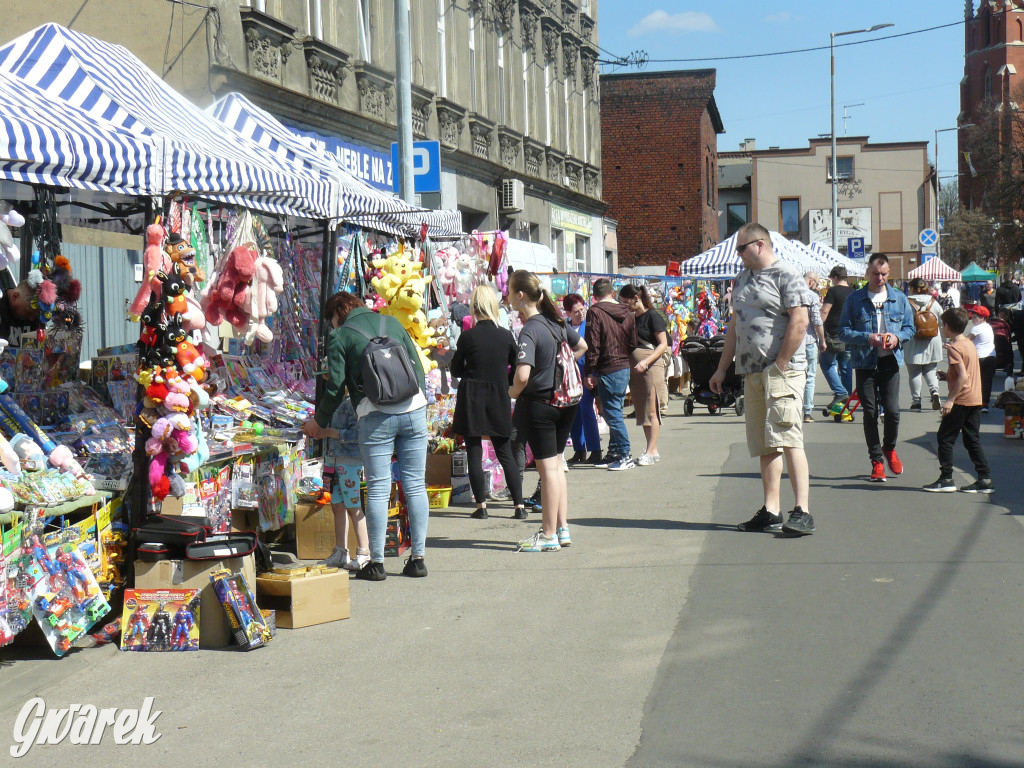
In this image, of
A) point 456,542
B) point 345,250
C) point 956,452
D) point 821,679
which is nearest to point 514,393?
point 456,542

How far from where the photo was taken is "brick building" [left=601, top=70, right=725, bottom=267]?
154ft

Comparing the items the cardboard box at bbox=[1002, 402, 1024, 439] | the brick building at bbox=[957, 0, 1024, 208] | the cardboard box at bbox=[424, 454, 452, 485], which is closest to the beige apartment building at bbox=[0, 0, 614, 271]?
the cardboard box at bbox=[424, 454, 452, 485]

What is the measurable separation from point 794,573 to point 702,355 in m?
10.5

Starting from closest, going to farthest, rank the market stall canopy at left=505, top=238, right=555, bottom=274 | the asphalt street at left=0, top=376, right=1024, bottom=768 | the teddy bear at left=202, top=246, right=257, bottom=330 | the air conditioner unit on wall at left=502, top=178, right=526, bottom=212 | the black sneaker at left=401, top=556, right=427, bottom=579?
the asphalt street at left=0, top=376, right=1024, bottom=768
the black sneaker at left=401, top=556, right=427, bottom=579
the teddy bear at left=202, top=246, right=257, bottom=330
the market stall canopy at left=505, top=238, right=555, bottom=274
the air conditioner unit on wall at left=502, top=178, right=526, bottom=212

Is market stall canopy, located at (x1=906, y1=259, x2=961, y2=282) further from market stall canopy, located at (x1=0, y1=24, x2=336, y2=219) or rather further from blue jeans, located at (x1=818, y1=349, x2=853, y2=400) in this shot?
market stall canopy, located at (x1=0, y1=24, x2=336, y2=219)

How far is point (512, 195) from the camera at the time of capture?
1004 inches

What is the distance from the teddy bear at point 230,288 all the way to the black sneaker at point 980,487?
612cm

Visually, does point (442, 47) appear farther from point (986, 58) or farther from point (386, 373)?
point (986, 58)

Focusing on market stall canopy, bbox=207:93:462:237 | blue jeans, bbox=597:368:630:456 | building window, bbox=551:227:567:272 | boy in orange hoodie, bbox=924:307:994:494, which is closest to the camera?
market stall canopy, bbox=207:93:462:237

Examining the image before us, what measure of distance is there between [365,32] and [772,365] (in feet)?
43.7

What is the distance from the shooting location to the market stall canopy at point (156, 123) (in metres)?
6.36

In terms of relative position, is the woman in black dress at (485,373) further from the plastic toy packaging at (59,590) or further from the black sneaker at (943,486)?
the black sneaker at (943,486)

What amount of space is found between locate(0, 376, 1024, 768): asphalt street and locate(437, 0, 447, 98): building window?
51.6 feet

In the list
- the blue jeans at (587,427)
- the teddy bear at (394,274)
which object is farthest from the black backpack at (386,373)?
the blue jeans at (587,427)
